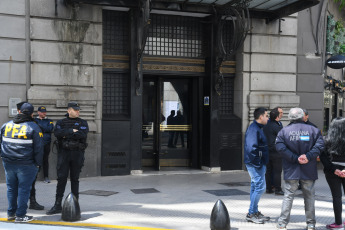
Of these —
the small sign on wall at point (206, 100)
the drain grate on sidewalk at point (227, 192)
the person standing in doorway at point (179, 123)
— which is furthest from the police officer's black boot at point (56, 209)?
the small sign on wall at point (206, 100)

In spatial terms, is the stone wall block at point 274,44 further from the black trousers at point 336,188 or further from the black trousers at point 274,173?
the black trousers at point 336,188

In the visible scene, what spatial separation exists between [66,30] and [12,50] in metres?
1.46

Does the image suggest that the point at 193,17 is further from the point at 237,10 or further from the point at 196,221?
the point at 196,221

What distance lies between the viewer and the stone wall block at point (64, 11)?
35.2ft

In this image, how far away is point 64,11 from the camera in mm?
11031

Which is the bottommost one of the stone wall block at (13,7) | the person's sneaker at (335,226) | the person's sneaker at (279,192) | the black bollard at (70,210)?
the person's sneaker at (279,192)

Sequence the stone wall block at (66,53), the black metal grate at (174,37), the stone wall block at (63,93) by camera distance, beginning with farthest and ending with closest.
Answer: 1. the black metal grate at (174,37)
2. the stone wall block at (66,53)
3. the stone wall block at (63,93)

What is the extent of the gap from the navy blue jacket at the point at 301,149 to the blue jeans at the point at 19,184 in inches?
155

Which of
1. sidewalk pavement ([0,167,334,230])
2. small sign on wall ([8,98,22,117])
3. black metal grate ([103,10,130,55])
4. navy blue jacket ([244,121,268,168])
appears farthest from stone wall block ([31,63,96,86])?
navy blue jacket ([244,121,268,168])

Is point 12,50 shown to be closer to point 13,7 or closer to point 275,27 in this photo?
point 13,7

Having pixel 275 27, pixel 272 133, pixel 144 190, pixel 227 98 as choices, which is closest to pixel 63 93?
pixel 144 190

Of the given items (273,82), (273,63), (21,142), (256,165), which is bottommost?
(256,165)

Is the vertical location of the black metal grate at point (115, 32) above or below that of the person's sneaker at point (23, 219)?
above

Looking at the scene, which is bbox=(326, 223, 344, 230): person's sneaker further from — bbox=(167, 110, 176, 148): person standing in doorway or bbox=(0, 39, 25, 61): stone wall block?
bbox=(0, 39, 25, 61): stone wall block
